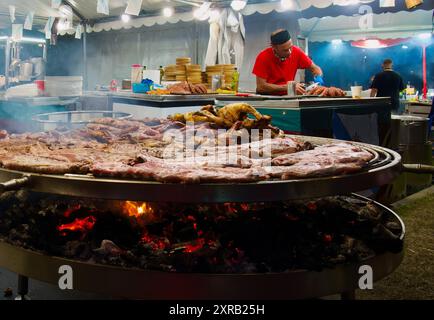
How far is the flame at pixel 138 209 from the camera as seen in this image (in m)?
2.54

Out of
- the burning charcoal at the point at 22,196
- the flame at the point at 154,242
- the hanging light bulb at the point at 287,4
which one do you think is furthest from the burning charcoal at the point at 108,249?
the hanging light bulb at the point at 287,4

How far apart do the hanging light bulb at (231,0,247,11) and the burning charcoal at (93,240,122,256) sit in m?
7.71

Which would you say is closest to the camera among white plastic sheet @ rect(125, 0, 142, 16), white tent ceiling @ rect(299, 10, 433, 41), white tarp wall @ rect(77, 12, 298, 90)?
white plastic sheet @ rect(125, 0, 142, 16)

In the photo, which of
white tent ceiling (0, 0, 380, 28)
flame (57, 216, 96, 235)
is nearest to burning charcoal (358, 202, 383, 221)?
flame (57, 216, 96, 235)

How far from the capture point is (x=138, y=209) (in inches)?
101

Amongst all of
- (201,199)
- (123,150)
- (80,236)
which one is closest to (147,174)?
(201,199)

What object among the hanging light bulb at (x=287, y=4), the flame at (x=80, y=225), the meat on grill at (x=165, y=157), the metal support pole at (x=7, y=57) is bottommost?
the flame at (x=80, y=225)

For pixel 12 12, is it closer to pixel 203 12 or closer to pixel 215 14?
pixel 203 12

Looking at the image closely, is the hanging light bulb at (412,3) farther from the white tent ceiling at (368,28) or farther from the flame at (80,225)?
the flame at (80,225)

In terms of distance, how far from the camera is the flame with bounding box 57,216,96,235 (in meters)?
2.41

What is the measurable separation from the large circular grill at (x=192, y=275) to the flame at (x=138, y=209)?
1.69 ft

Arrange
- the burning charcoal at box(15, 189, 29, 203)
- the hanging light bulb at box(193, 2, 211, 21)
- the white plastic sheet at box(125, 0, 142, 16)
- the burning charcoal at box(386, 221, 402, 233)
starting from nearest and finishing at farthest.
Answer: the burning charcoal at box(386, 221, 402, 233) → the burning charcoal at box(15, 189, 29, 203) → the white plastic sheet at box(125, 0, 142, 16) → the hanging light bulb at box(193, 2, 211, 21)

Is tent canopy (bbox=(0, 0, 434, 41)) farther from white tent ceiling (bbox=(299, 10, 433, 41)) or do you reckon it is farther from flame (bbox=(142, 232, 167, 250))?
flame (bbox=(142, 232, 167, 250))

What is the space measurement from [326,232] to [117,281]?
1.14 m
